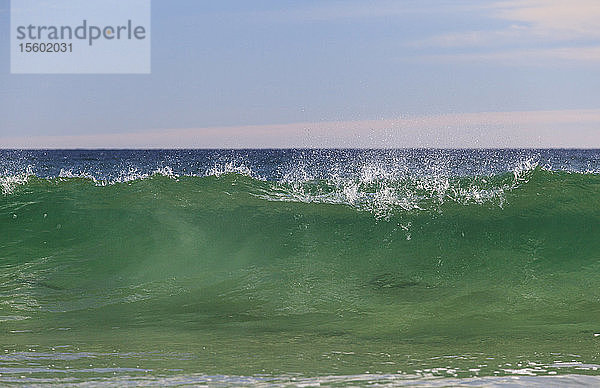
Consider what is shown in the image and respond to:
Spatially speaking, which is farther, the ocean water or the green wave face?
the green wave face

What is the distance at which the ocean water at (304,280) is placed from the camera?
23.0 ft

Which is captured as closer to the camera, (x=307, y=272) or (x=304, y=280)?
(x=304, y=280)

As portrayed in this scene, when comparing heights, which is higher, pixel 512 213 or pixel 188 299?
pixel 512 213

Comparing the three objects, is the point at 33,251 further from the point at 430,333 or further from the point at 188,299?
the point at 430,333

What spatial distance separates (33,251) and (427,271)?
24.7 feet

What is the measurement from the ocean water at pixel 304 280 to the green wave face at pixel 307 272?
0.04 meters

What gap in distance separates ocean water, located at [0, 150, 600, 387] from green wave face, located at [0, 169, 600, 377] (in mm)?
44

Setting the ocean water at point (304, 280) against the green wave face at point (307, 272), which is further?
the green wave face at point (307, 272)

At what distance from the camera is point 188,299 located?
434 inches

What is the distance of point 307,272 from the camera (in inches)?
494

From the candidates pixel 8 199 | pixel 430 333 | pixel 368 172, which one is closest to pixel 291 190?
pixel 368 172

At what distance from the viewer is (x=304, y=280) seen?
1203 centimetres

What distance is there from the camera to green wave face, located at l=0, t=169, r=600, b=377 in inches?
309

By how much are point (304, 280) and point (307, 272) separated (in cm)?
52
